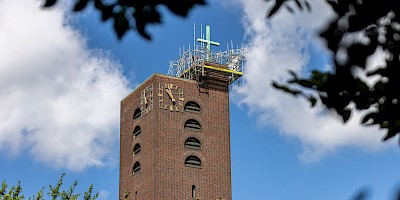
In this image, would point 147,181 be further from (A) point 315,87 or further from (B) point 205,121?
(A) point 315,87

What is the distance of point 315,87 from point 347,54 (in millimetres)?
926

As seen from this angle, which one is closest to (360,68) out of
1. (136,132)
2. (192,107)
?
(192,107)

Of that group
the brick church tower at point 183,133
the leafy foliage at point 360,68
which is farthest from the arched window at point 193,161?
the leafy foliage at point 360,68

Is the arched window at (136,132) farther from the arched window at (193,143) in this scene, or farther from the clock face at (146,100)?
the arched window at (193,143)

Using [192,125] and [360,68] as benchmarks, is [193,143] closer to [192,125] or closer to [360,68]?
[192,125]

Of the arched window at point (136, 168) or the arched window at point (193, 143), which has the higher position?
the arched window at point (193, 143)

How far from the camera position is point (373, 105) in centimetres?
480

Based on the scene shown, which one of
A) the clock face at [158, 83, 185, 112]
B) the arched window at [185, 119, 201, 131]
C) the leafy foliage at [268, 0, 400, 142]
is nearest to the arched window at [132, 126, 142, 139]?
the clock face at [158, 83, 185, 112]

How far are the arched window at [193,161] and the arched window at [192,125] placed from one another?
1727mm

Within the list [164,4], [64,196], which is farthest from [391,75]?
[64,196]

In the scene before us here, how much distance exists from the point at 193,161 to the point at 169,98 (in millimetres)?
3913

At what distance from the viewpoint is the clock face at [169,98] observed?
5294 centimetres

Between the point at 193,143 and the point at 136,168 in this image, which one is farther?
the point at 136,168

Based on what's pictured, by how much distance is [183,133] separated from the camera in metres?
52.9
